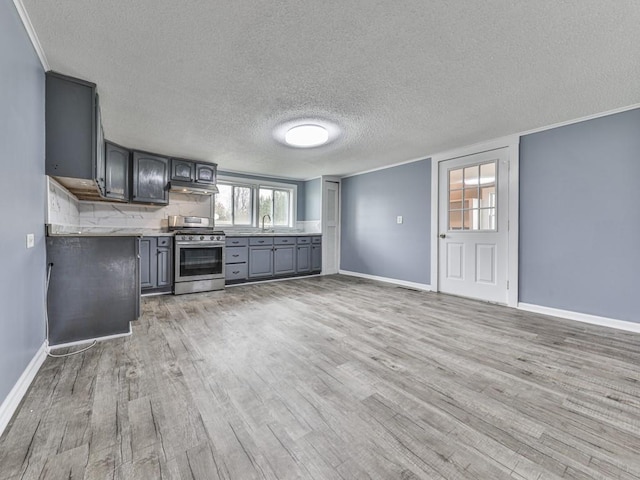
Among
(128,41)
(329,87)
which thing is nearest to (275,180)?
(329,87)

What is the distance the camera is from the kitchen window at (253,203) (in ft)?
18.6

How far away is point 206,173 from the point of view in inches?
198

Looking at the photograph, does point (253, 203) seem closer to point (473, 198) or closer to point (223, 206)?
point (223, 206)

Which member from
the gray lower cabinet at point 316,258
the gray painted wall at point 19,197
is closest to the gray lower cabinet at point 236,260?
the gray lower cabinet at point 316,258

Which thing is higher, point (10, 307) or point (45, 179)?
point (45, 179)

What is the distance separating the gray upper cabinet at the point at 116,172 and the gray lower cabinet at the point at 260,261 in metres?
2.12

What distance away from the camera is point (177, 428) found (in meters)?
1.38

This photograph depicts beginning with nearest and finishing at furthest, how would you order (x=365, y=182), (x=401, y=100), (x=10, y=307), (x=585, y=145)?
1. (x=10, y=307)
2. (x=401, y=100)
3. (x=585, y=145)
4. (x=365, y=182)

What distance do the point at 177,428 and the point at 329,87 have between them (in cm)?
258

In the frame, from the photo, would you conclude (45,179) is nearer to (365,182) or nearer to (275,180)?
(275,180)

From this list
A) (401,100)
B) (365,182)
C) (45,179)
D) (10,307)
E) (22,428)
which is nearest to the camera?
(22,428)

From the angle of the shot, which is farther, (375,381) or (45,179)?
(45,179)

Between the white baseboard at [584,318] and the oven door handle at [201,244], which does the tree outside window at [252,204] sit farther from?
the white baseboard at [584,318]

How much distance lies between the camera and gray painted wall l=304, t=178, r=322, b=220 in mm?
6266
